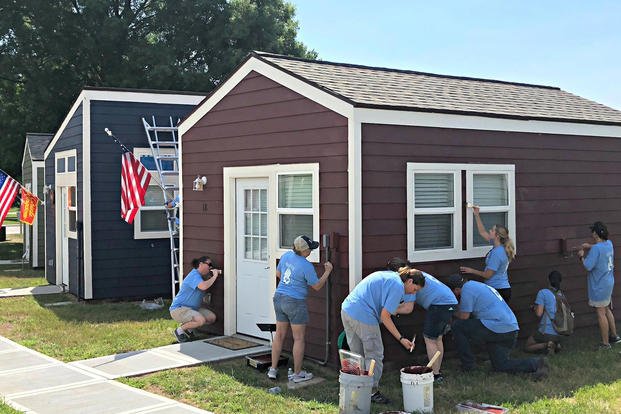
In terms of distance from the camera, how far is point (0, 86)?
89.2ft

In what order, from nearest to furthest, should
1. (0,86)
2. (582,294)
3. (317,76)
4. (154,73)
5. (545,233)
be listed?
(317,76), (545,233), (582,294), (154,73), (0,86)

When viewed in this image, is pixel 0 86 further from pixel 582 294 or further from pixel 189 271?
pixel 582 294

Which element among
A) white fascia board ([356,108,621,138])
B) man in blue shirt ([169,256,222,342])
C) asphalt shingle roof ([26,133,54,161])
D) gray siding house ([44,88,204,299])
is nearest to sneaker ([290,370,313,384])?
man in blue shirt ([169,256,222,342])

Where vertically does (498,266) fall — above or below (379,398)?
above

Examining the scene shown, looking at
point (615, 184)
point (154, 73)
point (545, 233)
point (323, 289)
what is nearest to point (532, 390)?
point (323, 289)

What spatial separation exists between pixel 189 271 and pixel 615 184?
6738mm

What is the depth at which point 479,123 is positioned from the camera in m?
8.83

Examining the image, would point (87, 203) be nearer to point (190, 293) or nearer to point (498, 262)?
point (190, 293)

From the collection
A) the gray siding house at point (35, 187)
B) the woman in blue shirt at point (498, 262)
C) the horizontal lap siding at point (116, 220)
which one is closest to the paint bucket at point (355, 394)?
the woman in blue shirt at point (498, 262)

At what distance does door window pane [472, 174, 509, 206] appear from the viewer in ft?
29.3

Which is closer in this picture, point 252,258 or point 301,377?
point 301,377

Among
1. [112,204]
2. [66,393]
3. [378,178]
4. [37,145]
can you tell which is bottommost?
[66,393]

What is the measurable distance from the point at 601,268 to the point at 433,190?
8.92ft

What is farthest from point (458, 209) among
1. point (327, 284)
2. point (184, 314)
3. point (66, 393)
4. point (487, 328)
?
point (66, 393)
